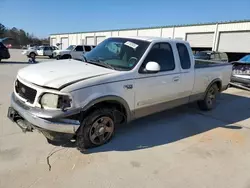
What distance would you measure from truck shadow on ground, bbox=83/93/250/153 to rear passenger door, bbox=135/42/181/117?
0.46m

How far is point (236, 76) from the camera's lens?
10.0 meters

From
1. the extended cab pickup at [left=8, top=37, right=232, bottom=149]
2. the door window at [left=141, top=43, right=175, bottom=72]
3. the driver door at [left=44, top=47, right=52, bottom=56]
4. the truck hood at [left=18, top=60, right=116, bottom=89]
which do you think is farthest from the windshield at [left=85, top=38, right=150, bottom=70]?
the driver door at [left=44, top=47, right=52, bottom=56]

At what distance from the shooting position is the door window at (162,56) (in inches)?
173

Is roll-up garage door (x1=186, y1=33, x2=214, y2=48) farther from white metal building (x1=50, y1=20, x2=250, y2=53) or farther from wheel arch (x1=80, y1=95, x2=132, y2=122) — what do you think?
wheel arch (x1=80, y1=95, x2=132, y2=122)

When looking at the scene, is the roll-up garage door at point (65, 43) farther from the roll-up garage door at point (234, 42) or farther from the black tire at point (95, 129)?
the black tire at point (95, 129)

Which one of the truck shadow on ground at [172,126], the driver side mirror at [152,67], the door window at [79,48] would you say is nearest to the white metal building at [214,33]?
the door window at [79,48]

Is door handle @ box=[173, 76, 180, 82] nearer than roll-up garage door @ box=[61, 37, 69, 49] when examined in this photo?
Yes

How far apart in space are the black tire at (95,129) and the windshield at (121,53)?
85 centimetres

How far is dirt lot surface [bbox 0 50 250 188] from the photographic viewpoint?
3039mm

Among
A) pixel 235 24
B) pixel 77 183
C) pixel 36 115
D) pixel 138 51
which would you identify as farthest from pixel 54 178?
pixel 235 24

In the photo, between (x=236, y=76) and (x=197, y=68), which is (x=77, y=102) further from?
(x=236, y=76)

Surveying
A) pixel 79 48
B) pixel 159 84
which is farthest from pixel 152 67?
pixel 79 48

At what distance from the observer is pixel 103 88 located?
141 inches

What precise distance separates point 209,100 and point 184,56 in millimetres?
1941
